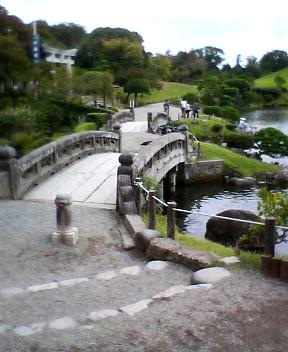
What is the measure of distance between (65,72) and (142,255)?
559 cm

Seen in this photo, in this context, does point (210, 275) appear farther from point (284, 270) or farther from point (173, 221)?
point (173, 221)

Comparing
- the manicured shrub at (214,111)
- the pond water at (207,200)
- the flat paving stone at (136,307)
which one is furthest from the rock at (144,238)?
the manicured shrub at (214,111)

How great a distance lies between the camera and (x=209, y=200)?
2439cm

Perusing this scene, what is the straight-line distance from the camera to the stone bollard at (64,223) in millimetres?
7875

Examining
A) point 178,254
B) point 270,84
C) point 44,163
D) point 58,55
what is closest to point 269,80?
point 270,84

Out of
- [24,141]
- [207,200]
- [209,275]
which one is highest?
[24,141]

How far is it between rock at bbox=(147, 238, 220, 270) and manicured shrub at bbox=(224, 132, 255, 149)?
28157 millimetres

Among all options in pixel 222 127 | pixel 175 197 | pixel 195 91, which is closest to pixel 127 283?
pixel 175 197

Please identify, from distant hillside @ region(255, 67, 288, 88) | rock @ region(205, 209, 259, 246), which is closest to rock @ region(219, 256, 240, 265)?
rock @ region(205, 209, 259, 246)

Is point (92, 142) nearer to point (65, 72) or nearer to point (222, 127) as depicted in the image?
point (65, 72)

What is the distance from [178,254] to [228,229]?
6917 millimetres

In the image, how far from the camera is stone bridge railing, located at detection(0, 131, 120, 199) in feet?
34.5

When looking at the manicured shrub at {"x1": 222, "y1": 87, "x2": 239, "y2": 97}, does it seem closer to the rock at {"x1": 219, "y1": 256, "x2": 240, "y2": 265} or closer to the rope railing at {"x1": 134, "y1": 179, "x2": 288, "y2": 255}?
the rope railing at {"x1": 134, "y1": 179, "x2": 288, "y2": 255}

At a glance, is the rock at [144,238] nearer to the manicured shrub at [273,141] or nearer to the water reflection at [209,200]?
the water reflection at [209,200]
